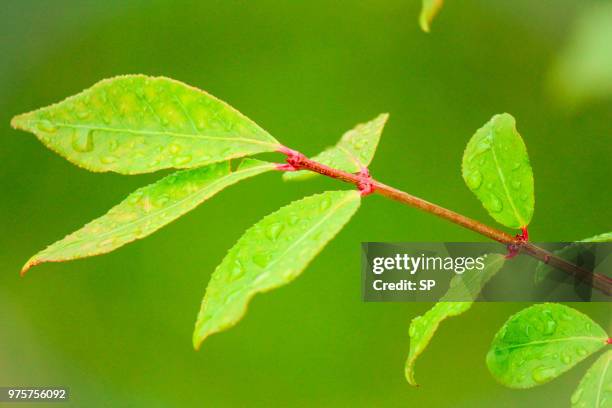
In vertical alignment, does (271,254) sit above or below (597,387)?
above

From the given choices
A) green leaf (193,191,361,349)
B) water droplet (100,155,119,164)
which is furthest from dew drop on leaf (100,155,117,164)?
green leaf (193,191,361,349)

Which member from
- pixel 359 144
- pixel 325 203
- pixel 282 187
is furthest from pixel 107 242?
pixel 282 187

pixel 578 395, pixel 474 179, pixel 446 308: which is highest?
pixel 474 179

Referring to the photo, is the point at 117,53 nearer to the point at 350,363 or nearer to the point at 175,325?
the point at 175,325

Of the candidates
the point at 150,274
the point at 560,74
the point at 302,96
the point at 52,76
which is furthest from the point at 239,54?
the point at 560,74

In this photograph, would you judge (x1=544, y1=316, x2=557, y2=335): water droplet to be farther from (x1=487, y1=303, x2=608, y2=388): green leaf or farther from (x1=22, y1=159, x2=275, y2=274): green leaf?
(x1=22, y1=159, x2=275, y2=274): green leaf

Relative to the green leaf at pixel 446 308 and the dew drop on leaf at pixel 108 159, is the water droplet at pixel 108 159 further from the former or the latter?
the green leaf at pixel 446 308

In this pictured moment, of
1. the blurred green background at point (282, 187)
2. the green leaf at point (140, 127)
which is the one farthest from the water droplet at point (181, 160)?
the blurred green background at point (282, 187)

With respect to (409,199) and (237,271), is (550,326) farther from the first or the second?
(237,271)
